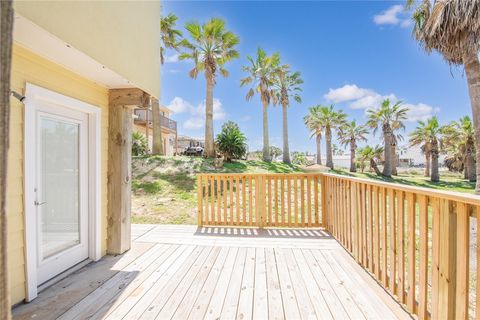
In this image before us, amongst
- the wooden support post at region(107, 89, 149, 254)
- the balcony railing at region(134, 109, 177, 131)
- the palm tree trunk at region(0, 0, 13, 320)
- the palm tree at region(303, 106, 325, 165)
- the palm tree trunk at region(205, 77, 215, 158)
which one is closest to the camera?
the palm tree trunk at region(0, 0, 13, 320)

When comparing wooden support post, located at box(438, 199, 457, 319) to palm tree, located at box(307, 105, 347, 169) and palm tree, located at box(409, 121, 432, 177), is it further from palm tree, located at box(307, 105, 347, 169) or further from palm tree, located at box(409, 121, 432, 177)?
palm tree, located at box(409, 121, 432, 177)

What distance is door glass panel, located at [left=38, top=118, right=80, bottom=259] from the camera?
8.50 feet

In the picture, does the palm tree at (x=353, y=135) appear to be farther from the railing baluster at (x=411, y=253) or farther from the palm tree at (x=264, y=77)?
the railing baluster at (x=411, y=253)

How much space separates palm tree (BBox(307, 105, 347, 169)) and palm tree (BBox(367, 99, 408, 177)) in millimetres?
2752

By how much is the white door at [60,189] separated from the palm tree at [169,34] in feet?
39.1

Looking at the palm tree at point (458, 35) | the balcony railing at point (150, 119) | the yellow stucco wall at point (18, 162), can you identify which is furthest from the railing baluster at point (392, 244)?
the balcony railing at point (150, 119)

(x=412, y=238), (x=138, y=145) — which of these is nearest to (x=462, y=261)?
(x=412, y=238)

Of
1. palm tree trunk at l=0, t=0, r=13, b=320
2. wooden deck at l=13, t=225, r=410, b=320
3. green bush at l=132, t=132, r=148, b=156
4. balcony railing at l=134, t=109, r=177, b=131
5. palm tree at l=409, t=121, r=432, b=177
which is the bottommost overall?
wooden deck at l=13, t=225, r=410, b=320

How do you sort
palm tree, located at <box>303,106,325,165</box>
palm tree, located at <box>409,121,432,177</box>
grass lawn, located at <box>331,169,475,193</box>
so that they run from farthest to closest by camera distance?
palm tree, located at <box>303,106,325,165</box>, palm tree, located at <box>409,121,432,177</box>, grass lawn, located at <box>331,169,475,193</box>

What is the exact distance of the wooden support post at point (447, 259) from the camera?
1.54 m

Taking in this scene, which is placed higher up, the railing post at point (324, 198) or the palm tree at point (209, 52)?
the palm tree at point (209, 52)

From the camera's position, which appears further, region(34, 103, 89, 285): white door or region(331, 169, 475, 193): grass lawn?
region(331, 169, 475, 193): grass lawn

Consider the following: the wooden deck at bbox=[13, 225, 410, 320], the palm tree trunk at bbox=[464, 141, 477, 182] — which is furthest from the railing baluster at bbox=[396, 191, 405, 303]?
the palm tree trunk at bbox=[464, 141, 477, 182]

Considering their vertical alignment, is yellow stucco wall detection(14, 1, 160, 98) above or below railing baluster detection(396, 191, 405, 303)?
above
